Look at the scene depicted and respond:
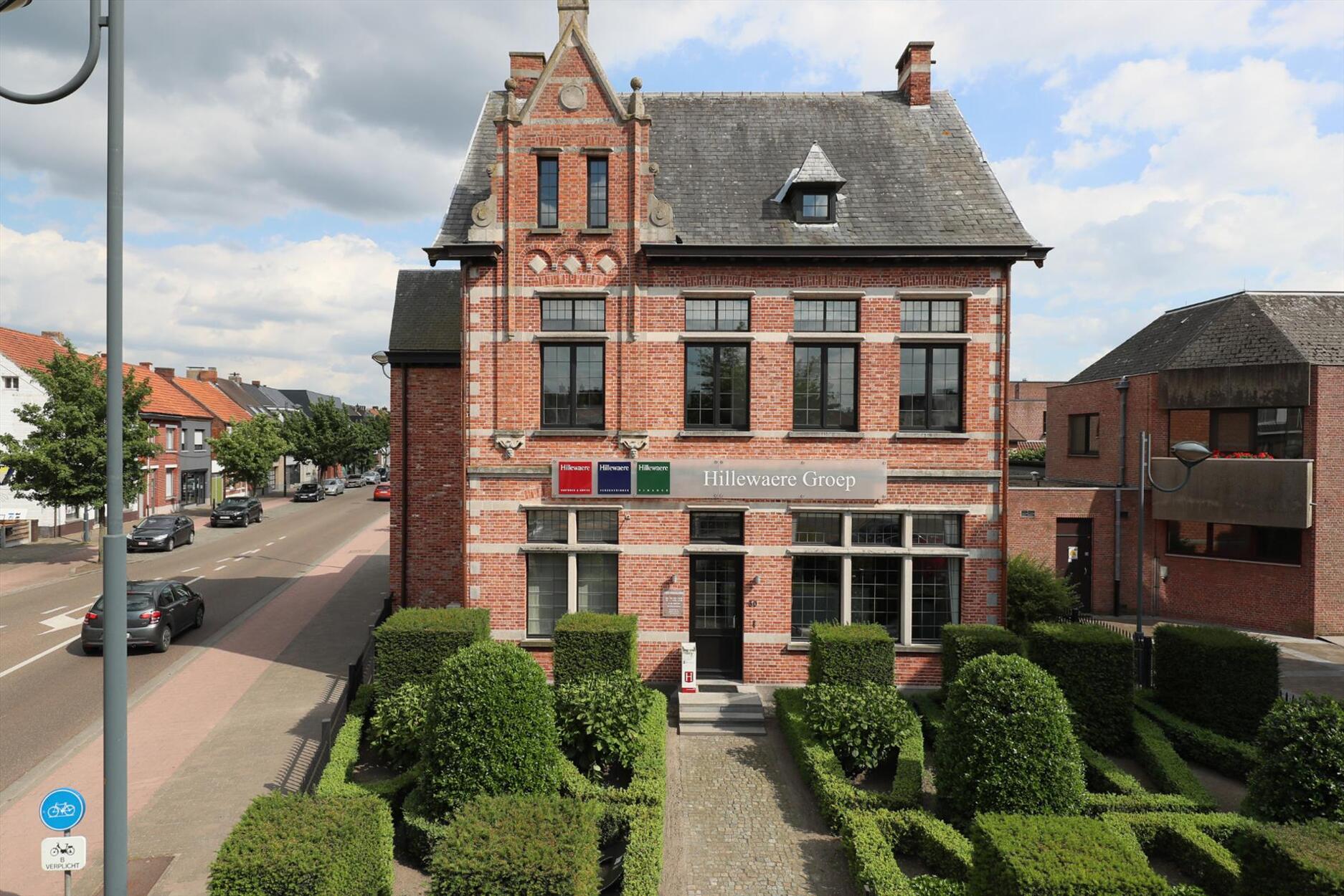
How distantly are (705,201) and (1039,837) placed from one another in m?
12.2

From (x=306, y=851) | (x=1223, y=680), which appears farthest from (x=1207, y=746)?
(x=306, y=851)

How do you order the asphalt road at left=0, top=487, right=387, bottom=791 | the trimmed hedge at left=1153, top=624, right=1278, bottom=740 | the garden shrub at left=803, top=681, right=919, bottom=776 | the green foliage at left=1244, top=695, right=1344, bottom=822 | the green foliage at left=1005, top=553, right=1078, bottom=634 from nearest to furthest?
1. the green foliage at left=1244, top=695, right=1344, bottom=822
2. the garden shrub at left=803, top=681, right=919, bottom=776
3. the trimmed hedge at left=1153, top=624, right=1278, bottom=740
4. the asphalt road at left=0, top=487, right=387, bottom=791
5. the green foliage at left=1005, top=553, right=1078, bottom=634

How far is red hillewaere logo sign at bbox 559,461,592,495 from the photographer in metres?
13.8

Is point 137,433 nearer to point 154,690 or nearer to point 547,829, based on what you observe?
point 154,690

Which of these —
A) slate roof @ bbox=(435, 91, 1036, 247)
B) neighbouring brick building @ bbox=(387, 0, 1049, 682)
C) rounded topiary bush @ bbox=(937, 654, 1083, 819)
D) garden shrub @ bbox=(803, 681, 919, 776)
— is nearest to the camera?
rounded topiary bush @ bbox=(937, 654, 1083, 819)

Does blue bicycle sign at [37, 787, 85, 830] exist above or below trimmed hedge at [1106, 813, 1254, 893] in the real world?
above

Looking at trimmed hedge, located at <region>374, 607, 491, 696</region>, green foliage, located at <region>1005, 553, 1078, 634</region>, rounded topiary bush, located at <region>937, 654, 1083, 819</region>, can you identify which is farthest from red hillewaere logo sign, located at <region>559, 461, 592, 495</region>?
green foliage, located at <region>1005, 553, 1078, 634</region>

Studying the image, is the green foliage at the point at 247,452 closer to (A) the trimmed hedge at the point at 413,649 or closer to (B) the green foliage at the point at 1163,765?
(A) the trimmed hedge at the point at 413,649

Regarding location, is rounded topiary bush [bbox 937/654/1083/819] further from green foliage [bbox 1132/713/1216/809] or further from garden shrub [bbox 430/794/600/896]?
garden shrub [bbox 430/794/600/896]

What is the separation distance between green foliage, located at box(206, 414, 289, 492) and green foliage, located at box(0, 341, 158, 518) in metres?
16.7

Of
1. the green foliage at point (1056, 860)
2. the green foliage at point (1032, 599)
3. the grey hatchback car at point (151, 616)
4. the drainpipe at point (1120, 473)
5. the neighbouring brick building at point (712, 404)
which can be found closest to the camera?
the green foliage at point (1056, 860)

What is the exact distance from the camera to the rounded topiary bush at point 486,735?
8.53 metres

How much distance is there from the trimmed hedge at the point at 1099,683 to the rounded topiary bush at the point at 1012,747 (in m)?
3.16

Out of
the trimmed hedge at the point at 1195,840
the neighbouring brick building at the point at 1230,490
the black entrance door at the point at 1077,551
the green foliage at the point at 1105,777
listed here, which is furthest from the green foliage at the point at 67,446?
the neighbouring brick building at the point at 1230,490
